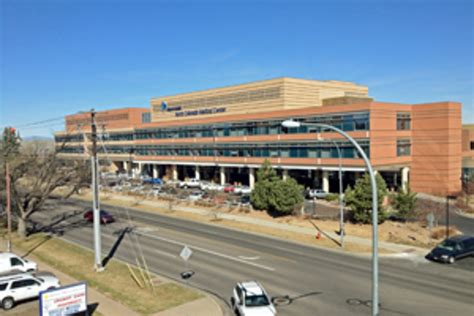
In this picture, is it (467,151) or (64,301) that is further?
(467,151)

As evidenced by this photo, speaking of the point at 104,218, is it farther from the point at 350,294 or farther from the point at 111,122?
the point at 111,122

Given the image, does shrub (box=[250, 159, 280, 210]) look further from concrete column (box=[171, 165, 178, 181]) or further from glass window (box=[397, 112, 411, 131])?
concrete column (box=[171, 165, 178, 181])

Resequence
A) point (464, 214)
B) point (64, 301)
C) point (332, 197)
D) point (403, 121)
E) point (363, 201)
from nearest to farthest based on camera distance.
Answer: point (64, 301) → point (363, 201) → point (464, 214) → point (332, 197) → point (403, 121)

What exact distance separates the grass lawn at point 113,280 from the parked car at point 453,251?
16.3 meters

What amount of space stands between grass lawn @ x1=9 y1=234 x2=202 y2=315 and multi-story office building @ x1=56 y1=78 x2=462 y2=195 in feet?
35.7

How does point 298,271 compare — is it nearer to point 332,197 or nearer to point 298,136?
point 332,197

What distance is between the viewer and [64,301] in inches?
663

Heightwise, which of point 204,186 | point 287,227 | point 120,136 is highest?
point 120,136

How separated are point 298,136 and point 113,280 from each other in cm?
4393

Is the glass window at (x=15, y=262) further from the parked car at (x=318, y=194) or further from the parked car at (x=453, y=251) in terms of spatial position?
the parked car at (x=318, y=194)

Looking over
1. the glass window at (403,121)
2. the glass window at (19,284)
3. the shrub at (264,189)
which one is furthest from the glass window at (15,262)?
the glass window at (403,121)

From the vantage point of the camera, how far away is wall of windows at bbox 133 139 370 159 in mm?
55719

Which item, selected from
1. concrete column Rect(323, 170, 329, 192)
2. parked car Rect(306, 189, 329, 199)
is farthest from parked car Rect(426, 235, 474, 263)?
concrete column Rect(323, 170, 329, 192)

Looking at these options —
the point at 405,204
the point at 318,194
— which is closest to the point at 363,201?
the point at 405,204
